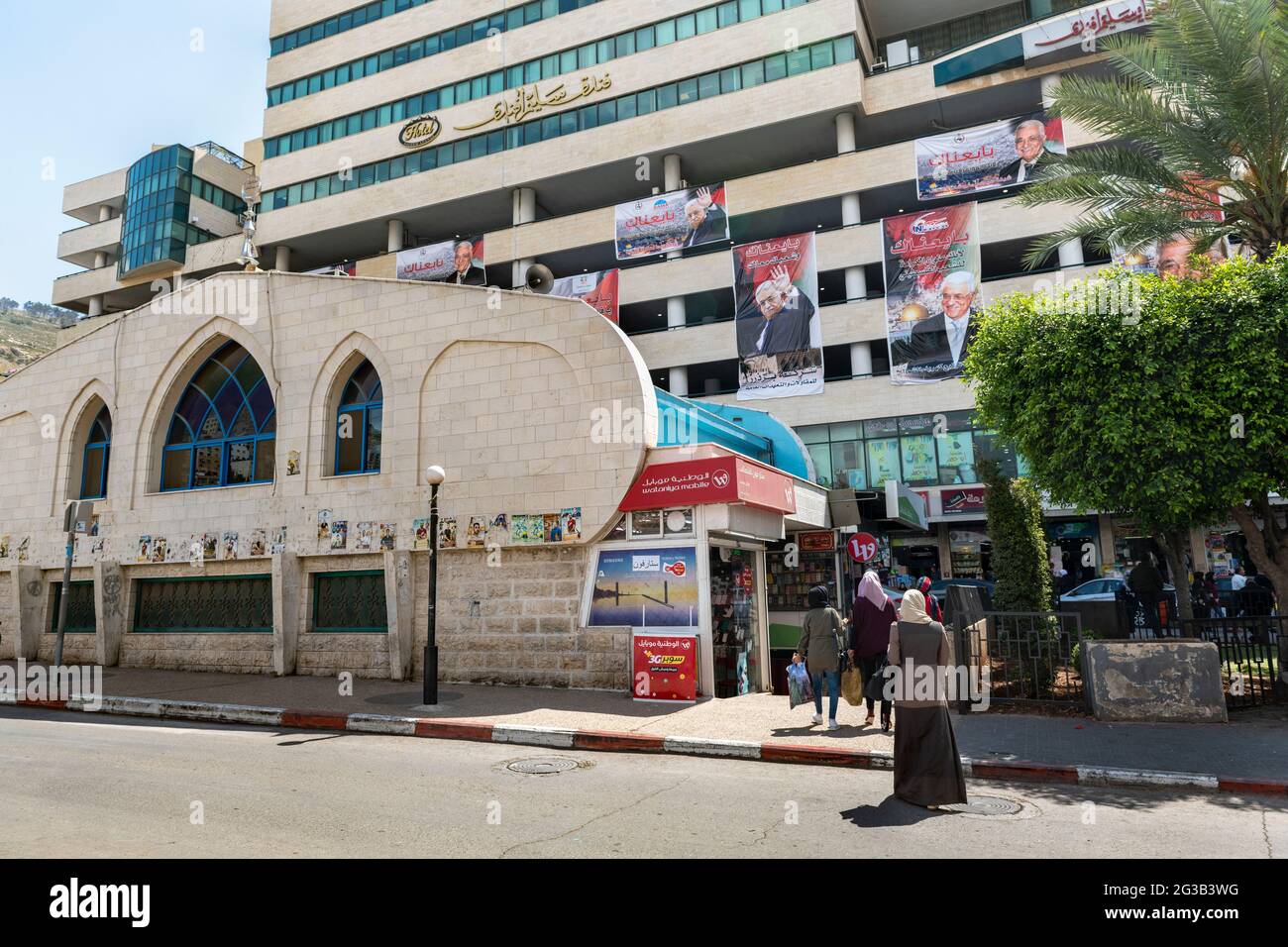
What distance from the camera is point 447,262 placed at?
40.3 metres

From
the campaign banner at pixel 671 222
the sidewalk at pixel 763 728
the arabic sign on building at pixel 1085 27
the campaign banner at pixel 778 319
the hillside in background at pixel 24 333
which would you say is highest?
the hillside in background at pixel 24 333

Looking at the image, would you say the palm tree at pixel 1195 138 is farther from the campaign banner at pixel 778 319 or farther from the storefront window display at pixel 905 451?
the campaign banner at pixel 778 319

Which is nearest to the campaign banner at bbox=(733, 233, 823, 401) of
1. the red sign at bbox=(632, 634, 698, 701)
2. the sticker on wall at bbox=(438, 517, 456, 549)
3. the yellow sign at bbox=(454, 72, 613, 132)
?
the yellow sign at bbox=(454, 72, 613, 132)

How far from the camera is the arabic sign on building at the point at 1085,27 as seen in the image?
30.0 metres

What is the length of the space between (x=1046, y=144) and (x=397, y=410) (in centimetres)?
2764

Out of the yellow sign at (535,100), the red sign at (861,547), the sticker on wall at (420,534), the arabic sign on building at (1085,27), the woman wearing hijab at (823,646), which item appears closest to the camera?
the woman wearing hijab at (823,646)

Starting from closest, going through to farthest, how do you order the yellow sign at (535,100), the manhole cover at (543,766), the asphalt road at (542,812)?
the asphalt road at (542,812) → the manhole cover at (543,766) → the yellow sign at (535,100)

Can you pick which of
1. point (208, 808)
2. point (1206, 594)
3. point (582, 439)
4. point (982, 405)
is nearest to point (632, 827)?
point (208, 808)

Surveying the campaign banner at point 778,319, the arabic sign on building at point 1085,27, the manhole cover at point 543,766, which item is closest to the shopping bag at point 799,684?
the manhole cover at point 543,766

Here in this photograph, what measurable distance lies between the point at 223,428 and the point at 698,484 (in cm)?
1214

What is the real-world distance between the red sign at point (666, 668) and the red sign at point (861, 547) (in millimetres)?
8133

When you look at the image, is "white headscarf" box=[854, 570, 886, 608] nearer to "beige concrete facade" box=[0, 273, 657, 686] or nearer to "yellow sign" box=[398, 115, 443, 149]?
"beige concrete facade" box=[0, 273, 657, 686]

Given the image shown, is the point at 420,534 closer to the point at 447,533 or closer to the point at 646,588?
the point at 447,533

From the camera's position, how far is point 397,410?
51.3 ft
